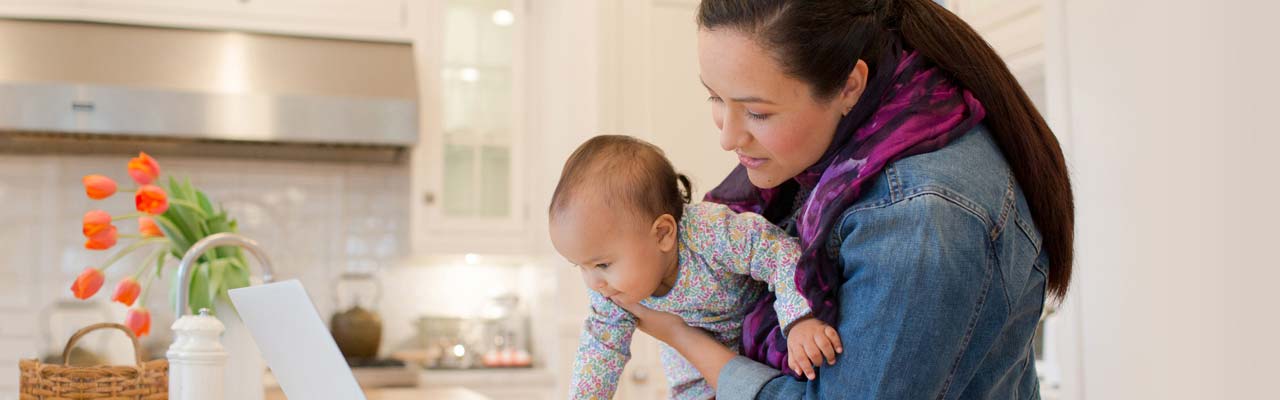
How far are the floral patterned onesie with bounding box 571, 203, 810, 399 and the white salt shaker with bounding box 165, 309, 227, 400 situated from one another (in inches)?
19.4

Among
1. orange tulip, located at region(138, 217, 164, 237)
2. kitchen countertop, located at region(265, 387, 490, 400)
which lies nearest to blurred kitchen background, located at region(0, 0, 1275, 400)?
kitchen countertop, located at region(265, 387, 490, 400)

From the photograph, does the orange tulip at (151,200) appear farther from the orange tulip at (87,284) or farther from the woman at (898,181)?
the woman at (898,181)

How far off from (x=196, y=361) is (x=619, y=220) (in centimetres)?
61

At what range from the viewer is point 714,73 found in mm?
1061

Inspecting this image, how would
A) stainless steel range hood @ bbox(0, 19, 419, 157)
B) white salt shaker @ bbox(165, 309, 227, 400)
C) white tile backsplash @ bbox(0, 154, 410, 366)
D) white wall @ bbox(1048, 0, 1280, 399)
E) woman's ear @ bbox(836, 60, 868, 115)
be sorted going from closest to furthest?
woman's ear @ bbox(836, 60, 868, 115), white wall @ bbox(1048, 0, 1280, 399), white salt shaker @ bbox(165, 309, 227, 400), stainless steel range hood @ bbox(0, 19, 419, 157), white tile backsplash @ bbox(0, 154, 410, 366)

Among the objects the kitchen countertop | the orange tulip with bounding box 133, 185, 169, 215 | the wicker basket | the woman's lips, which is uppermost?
the woman's lips

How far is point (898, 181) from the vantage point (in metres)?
0.98

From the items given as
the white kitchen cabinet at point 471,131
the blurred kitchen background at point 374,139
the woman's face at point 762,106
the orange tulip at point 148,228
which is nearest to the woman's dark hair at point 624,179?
the woman's face at point 762,106

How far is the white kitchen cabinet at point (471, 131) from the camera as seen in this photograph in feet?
13.0

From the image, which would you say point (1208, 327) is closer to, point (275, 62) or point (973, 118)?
point (973, 118)

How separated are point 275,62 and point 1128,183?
121 inches

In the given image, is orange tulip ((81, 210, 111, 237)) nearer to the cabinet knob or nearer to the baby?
the baby

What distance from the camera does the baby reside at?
129 centimetres

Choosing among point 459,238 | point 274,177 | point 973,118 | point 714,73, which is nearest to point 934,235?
point 973,118
